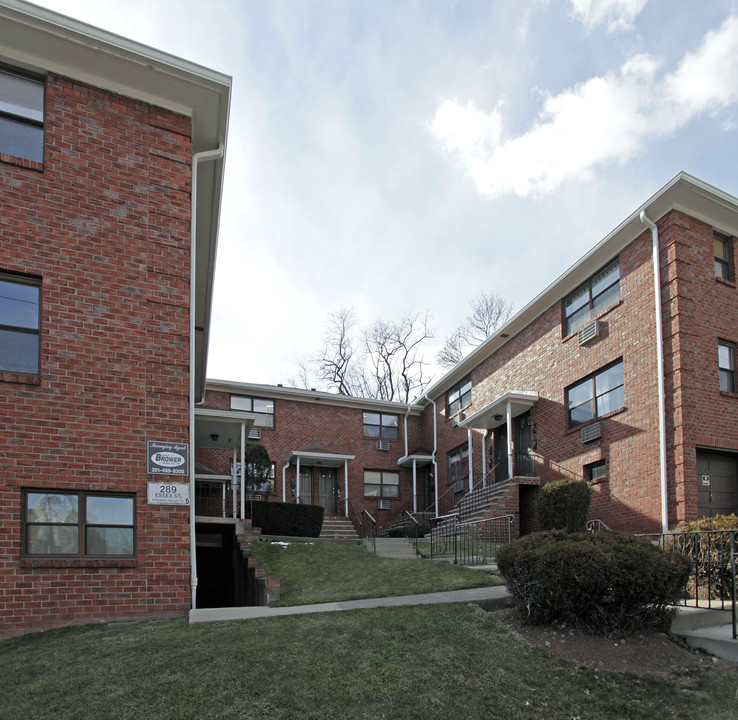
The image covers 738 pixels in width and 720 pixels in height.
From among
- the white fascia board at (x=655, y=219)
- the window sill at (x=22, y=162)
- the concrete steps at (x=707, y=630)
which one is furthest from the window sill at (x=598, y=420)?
the window sill at (x=22, y=162)

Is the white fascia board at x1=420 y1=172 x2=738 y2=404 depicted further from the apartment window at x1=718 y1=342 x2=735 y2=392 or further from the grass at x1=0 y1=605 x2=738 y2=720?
the grass at x1=0 y1=605 x2=738 y2=720

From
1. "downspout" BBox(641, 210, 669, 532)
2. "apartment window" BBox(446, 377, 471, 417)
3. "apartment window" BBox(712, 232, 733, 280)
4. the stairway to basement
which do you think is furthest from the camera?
"apartment window" BBox(446, 377, 471, 417)

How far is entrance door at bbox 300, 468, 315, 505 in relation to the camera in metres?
24.8

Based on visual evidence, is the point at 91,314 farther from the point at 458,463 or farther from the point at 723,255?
the point at 458,463

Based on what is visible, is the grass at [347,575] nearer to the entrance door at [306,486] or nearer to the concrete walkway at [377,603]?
the concrete walkway at [377,603]

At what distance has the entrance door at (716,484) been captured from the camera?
13883 millimetres

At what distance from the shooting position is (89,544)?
9039mm

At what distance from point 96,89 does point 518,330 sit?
46.1ft

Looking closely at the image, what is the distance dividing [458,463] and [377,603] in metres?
15.3

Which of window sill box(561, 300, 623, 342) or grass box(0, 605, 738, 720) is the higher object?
window sill box(561, 300, 623, 342)

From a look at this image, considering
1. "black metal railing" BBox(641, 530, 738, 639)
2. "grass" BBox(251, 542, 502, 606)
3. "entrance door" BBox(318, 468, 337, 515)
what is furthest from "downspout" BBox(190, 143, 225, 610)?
"entrance door" BBox(318, 468, 337, 515)

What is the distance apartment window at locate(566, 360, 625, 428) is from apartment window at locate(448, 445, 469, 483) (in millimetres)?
6075

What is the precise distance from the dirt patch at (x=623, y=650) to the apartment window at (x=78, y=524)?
204 inches

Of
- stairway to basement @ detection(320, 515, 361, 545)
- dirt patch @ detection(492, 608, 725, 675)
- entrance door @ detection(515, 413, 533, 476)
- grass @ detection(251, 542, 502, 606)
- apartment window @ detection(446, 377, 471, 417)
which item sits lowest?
stairway to basement @ detection(320, 515, 361, 545)
